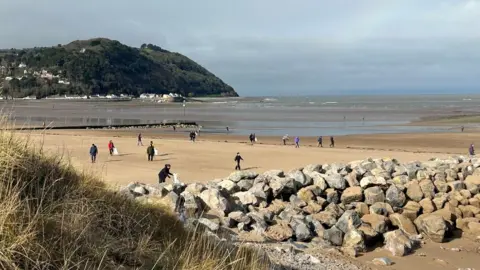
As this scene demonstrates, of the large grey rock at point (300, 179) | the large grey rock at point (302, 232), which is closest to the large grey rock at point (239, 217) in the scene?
the large grey rock at point (302, 232)

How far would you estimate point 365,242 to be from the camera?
10.5 m

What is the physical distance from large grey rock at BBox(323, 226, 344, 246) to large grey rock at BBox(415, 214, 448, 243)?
7.81ft

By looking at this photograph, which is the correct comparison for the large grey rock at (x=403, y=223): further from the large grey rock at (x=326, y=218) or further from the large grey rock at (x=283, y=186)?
the large grey rock at (x=283, y=186)

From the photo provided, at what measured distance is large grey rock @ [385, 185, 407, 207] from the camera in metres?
13.2

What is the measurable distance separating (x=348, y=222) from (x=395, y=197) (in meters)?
3.01

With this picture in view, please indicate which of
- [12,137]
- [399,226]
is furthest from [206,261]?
[399,226]

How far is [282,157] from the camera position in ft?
91.7

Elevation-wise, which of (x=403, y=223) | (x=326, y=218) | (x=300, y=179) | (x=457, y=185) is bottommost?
(x=403, y=223)

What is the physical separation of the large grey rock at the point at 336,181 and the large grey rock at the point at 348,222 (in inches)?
96.9

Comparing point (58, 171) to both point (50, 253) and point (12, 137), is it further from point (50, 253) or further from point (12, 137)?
point (50, 253)

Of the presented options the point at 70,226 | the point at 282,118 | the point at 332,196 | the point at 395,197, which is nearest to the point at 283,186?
the point at 332,196

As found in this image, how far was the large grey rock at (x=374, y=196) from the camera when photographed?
13.1m

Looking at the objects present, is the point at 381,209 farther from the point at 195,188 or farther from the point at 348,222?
the point at 195,188

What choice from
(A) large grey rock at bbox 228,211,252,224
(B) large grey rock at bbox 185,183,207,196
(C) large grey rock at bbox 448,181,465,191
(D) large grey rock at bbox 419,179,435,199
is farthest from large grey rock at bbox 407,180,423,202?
(B) large grey rock at bbox 185,183,207,196
